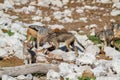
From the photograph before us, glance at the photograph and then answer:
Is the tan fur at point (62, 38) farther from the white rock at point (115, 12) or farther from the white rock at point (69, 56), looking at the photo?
the white rock at point (115, 12)

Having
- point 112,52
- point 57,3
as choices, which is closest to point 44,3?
point 57,3

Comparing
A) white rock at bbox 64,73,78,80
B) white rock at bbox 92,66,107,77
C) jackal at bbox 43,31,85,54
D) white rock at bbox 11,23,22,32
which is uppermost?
white rock at bbox 11,23,22,32

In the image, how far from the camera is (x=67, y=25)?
24.5 m

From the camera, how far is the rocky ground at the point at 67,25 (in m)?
15.0

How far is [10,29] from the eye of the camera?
70.1ft

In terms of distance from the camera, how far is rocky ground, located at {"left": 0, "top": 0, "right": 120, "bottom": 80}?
15.0 meters

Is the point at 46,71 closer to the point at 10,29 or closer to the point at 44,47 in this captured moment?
the point at 44,47

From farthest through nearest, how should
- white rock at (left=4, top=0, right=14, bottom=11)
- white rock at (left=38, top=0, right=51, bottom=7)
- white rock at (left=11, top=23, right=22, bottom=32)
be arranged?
white rock at (left=38, top=0, right=51, bottom=7) → white rock at (left=4, top=0, right=14, bottom=11) → white rock at (left=11, top=23, right=22, bottom=32)

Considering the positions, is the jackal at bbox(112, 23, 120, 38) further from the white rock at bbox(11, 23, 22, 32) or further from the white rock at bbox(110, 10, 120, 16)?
the white rock at bbox(110, 10, 120, 16)

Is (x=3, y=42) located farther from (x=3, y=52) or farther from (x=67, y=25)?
(x=67, y=25)

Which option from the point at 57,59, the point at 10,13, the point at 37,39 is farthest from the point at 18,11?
the point at 57,59

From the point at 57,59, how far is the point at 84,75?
9.92ft

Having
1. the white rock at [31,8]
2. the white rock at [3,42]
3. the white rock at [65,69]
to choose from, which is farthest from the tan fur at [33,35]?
the white rock at [31,8]

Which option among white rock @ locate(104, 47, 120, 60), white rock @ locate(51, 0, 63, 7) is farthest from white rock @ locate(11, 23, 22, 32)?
white rock @ locate(51, 0, 63, 7)
